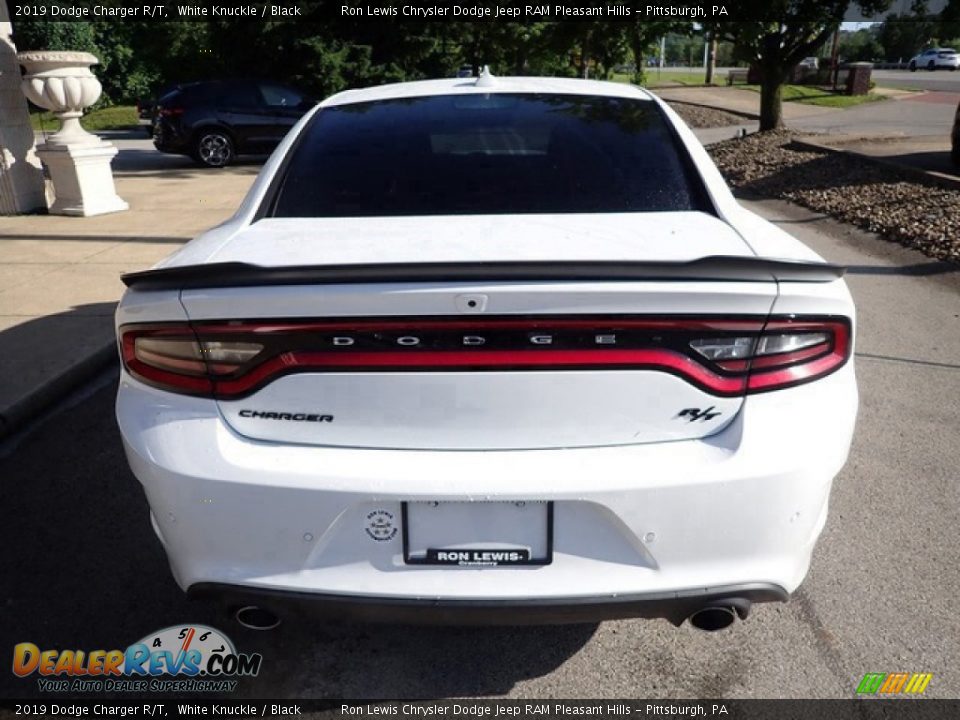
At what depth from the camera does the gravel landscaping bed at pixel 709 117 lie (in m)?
23.2

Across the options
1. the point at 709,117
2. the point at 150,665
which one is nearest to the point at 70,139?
the point at 150,665

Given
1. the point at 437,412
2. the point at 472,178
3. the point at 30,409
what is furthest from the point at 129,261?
the point at 437,412

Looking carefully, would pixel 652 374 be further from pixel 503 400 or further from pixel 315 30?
pixel 315 30

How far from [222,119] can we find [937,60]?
210ft

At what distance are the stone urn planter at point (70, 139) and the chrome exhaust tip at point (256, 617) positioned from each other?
9.31 meters

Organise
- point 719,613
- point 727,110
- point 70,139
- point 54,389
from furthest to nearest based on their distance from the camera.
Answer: point 727,110 < point 70,139 < point 54,389 < point 719,613

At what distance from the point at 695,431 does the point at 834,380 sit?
1.37ft

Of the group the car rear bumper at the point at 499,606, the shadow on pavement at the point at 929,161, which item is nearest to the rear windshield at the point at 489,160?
the car rear bumper at the point at 499,606

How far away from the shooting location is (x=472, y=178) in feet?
9.31

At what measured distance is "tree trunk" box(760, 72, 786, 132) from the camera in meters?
16.3

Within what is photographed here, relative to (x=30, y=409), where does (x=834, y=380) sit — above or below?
above

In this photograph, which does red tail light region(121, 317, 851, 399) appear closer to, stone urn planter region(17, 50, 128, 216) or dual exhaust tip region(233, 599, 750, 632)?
dual exhaust tip region(233, 599, 750, 632)

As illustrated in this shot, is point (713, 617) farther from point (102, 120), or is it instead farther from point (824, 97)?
point (824, 97)

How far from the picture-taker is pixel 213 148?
15672 mm
